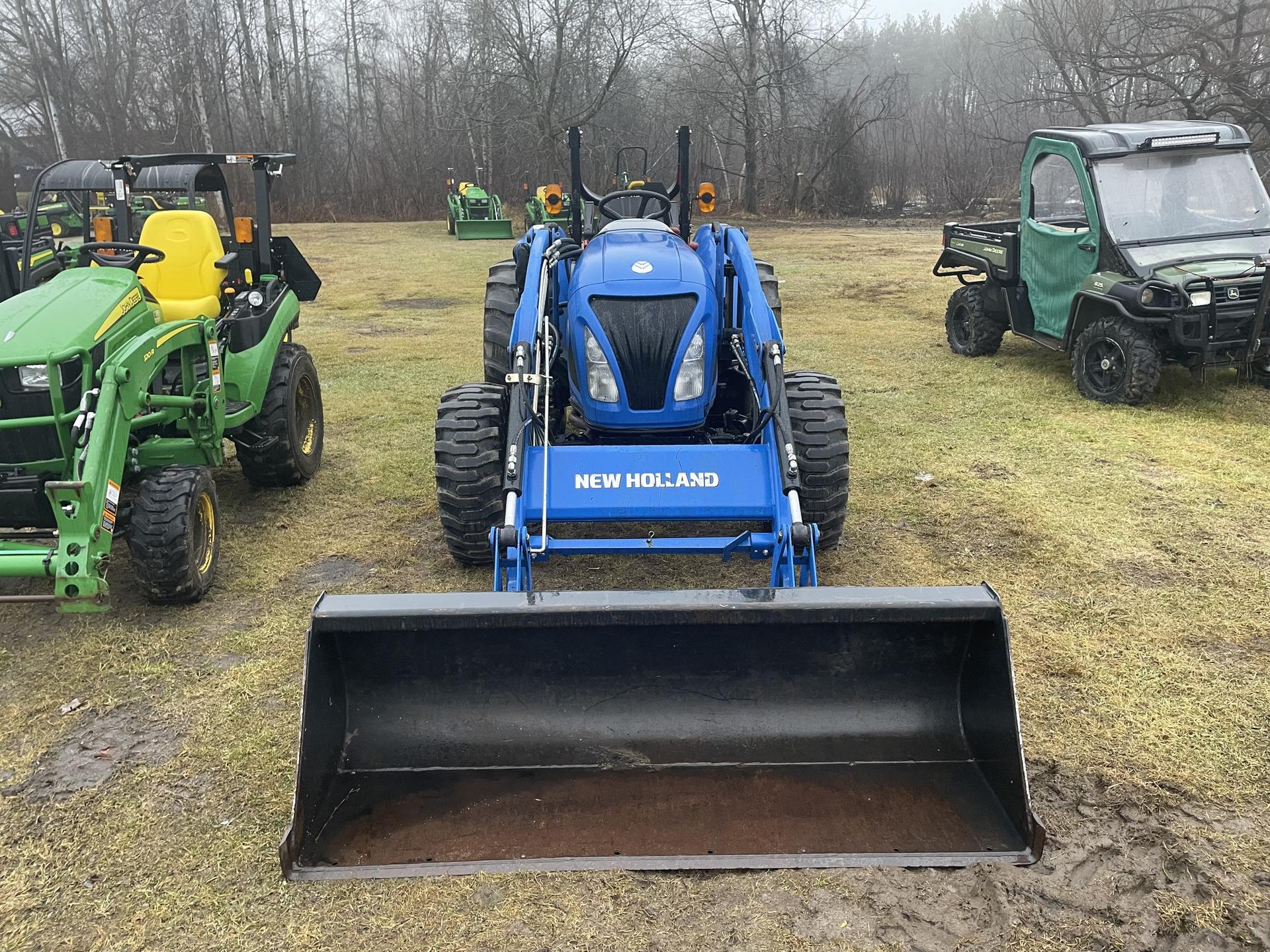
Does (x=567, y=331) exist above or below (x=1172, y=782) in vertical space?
above

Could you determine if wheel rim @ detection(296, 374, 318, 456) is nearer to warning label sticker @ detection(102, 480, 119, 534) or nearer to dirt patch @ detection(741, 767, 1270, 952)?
warning label sticker @ detection(102, 480, 119, 534)

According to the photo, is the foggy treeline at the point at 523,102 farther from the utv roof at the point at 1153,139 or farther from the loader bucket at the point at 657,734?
the loader bucket at the point at 657,734

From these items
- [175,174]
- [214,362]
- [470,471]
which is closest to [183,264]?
[175,174]

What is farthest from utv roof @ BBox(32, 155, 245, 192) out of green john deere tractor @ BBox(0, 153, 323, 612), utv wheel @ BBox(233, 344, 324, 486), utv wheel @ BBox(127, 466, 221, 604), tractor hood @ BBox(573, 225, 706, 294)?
tractor hood @ BBox(573, 225, 706, 294)

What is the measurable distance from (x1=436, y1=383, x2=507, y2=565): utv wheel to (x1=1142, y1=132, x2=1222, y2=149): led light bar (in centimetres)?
585

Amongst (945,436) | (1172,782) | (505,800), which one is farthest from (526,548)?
(945,436)

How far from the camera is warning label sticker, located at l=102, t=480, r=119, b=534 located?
12.1 feet

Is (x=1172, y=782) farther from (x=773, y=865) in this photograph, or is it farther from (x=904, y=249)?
(x=904, y=249)

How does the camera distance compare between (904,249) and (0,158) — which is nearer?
(904,249)

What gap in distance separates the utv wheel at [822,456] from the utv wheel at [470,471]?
1313 millimetres

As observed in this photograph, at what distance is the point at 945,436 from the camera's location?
21.7 ft

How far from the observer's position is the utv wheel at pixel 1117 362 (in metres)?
6.93

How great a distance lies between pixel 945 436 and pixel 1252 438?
78.1 inches

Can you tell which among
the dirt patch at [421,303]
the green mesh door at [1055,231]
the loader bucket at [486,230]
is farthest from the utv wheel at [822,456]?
the loader bucket at [486,230]
